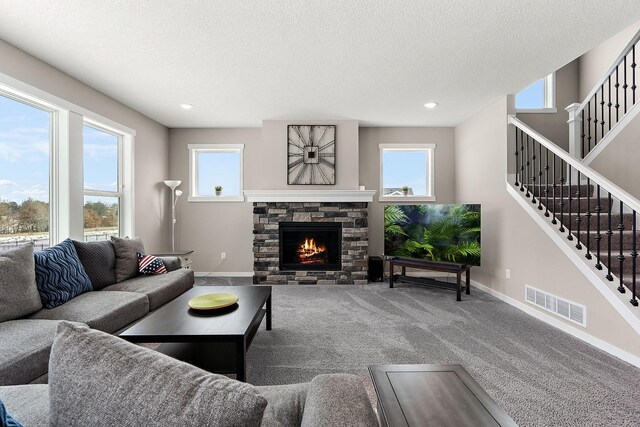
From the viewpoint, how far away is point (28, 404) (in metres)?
0.94

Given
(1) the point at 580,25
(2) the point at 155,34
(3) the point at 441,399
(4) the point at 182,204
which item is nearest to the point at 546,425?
(3) the point at 441,399

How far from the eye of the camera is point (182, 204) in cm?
523

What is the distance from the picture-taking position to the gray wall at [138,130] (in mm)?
2738

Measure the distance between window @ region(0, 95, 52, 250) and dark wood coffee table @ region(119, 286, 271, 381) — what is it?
6.20ft

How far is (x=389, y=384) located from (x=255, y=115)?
13.8 feet

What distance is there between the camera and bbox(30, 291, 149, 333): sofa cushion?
2.05 m

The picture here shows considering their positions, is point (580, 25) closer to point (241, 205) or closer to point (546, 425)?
point (546, 425)

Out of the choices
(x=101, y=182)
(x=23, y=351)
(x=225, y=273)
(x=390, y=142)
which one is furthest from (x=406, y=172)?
(x=23, y=351)

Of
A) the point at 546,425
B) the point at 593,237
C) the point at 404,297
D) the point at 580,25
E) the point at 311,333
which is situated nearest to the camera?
the point at 546,425

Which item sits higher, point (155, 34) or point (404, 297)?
point (155, 34)

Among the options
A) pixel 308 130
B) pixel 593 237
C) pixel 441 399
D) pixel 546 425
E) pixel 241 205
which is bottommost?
pixel 546 425

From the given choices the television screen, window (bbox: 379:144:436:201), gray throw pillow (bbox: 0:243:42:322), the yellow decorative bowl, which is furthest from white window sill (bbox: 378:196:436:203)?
gray throw pillow (bbox: 0:243:42:322)

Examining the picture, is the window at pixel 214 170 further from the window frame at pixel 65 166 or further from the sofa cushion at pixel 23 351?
the sofa cushion at pixel 23 351

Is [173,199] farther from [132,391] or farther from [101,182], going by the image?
[132,391]
